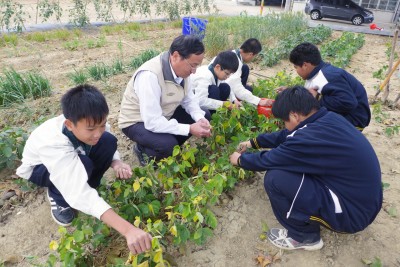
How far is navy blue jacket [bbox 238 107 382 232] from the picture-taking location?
1609mm

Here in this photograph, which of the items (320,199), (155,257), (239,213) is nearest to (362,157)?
(320,199)

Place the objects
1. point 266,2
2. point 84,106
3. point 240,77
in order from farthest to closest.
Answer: point 266,2 → point 240,77 → point 84,106

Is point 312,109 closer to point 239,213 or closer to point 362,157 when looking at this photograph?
point 362,157

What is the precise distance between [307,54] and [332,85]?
373 millimetres

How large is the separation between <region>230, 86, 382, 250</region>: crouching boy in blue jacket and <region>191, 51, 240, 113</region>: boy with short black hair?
985mm

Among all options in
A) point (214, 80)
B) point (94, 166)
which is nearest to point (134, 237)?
point (94, 166)

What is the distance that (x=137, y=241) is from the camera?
1353 mm

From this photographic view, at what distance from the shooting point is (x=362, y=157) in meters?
1.62

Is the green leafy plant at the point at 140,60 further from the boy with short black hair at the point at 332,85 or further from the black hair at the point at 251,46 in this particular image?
the boy with short black hair at the point at 332,85

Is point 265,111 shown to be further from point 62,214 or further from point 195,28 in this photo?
point 195,28

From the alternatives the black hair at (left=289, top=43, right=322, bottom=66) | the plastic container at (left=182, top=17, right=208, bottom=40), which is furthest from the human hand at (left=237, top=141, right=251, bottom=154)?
the plastic container at (left=182, top=17, right=208, bottom=40)

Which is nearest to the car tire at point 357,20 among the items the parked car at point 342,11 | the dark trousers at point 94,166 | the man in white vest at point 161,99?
the parked car at point 342,11

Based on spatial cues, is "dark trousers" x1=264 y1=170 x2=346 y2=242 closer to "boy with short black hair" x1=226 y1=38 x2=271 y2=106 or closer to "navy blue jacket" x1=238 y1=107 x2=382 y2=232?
"navy blue jacket" x1=238 y1=107 x2=382 y2=232

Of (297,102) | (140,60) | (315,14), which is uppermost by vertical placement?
(315,14)
